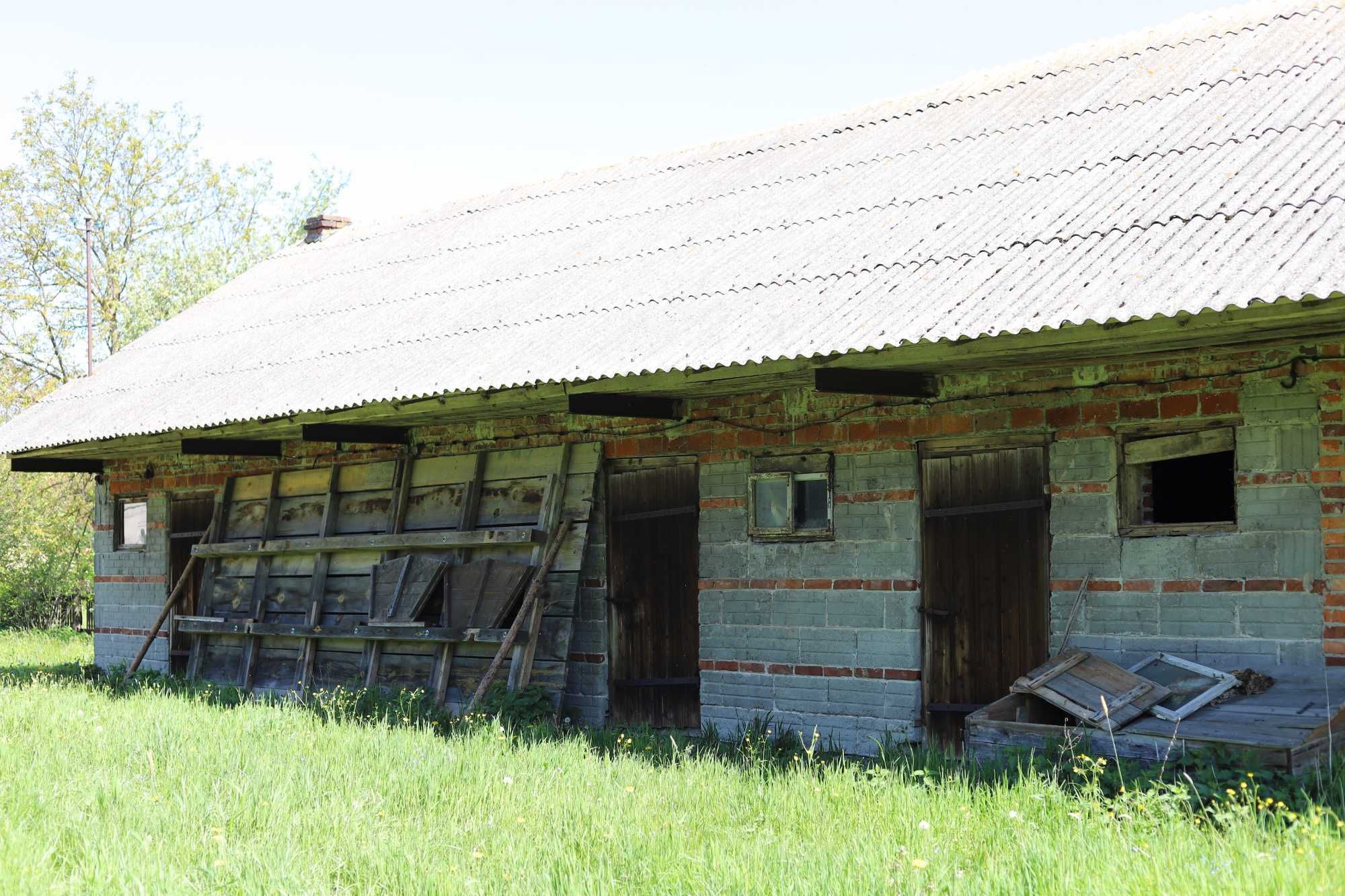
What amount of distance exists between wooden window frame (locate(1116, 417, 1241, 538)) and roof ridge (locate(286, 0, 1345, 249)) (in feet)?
13.5

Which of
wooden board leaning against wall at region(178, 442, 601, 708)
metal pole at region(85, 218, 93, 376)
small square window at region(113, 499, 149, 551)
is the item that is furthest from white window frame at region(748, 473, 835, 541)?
metal pole at region(85, 218, 93, 376)

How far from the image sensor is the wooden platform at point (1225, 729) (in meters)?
6.25

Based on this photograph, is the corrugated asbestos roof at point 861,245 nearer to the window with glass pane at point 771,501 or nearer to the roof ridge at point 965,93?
the roof ridge at point 965,93

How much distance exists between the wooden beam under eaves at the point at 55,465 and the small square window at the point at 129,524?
54cm

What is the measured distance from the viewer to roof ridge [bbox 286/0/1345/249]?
34.4 feet

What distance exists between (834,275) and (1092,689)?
3059 mm

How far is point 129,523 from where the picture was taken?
1552cm

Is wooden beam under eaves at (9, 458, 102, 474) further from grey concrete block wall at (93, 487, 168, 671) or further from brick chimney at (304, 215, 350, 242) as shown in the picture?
brick chimney at (304, 215, 350, 242)

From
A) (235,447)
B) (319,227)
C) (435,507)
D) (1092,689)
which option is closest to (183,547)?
(235,447)

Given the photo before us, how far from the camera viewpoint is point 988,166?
9.81 metres

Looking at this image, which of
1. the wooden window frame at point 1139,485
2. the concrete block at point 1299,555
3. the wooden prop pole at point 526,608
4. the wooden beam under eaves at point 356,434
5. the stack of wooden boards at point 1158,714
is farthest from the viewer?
the wooden beam under eaves at point 356,434

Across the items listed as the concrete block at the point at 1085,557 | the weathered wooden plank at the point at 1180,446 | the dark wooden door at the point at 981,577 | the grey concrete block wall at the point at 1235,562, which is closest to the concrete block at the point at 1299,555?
the grey concrete block wall at the point at 1235,562

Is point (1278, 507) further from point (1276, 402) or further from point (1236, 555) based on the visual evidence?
point (1276, 402)

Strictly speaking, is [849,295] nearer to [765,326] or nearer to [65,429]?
[765,326]
